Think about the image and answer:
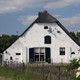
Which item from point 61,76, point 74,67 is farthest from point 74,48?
point 74,67

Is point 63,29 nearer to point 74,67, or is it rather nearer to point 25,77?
point 25,77

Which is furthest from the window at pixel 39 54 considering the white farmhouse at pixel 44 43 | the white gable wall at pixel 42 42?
the white gable wall at pixel 42 42

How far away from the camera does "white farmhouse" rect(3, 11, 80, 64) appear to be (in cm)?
6512

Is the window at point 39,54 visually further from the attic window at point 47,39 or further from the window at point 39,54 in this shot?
the attic window at point 47,39

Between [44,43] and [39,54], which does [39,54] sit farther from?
[44,43]

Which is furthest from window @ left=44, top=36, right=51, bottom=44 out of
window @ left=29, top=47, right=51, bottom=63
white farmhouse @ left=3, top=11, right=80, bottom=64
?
window @ left=29, top=47, right=51, bottom=63

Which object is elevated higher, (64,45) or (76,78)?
(64,45)

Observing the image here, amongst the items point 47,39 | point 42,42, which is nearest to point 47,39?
point 47,39

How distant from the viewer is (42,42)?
66000 millimetres

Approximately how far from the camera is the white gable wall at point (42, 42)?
215 ft

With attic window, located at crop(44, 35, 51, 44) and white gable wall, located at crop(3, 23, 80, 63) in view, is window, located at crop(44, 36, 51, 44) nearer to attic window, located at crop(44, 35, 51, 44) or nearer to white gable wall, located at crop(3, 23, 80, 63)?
attic window, located at crop(44, 35, 51, 44)

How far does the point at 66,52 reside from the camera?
65.6 m

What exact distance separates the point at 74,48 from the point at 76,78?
58.7 metres

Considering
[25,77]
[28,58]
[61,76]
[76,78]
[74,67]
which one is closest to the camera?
[76,78]
